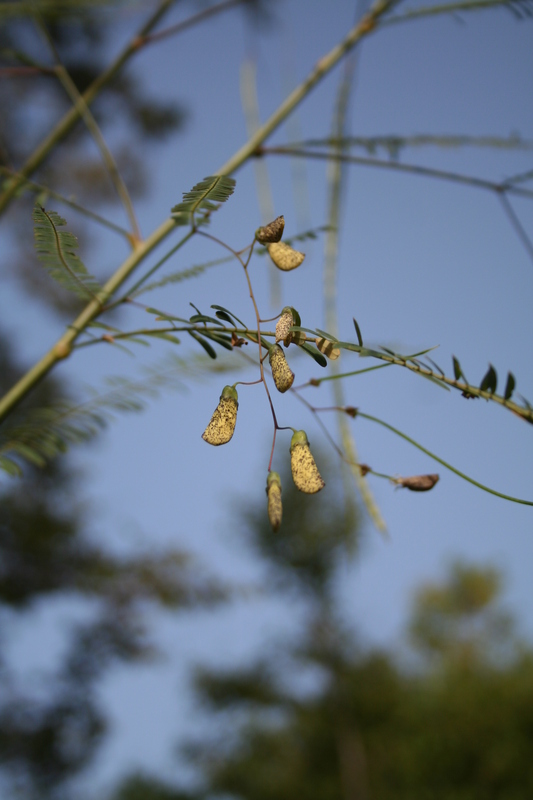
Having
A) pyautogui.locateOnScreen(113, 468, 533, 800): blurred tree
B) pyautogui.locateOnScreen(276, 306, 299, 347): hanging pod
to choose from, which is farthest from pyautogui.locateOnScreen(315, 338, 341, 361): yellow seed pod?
pyautogui.locateOnScreen(113, 468, 533, 800): blurred tree

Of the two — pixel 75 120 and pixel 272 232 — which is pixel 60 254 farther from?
pixel 75 120

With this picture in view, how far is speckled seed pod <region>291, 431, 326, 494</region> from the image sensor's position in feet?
0.40

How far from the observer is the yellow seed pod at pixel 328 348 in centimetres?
12

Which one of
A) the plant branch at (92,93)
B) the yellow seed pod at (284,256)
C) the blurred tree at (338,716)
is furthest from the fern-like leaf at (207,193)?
the blurred tree at (338,716)

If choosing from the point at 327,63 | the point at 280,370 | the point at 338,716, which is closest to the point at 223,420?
the point at 280,370

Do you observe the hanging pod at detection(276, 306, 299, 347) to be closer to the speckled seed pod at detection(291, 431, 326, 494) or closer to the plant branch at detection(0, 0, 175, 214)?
the speckled seed pod at detection(291, 431, 326, 494)

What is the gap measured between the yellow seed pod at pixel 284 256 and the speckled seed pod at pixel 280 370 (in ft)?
0.09

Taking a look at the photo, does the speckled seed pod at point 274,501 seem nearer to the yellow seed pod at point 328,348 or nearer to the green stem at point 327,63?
the yellow seed pod at point 328,348

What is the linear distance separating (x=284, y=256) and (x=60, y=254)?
62mm

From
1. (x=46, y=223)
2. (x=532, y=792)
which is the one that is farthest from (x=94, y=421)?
(x=532, y=792)

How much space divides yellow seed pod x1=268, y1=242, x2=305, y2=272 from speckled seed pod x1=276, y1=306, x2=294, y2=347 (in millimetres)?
21

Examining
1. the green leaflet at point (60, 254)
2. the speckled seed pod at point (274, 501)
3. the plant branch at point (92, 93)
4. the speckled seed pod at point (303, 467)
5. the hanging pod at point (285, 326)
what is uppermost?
the plant branch at point (92, 93)

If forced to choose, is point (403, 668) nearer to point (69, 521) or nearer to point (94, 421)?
point (69, 521)

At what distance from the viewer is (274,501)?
0.12m
